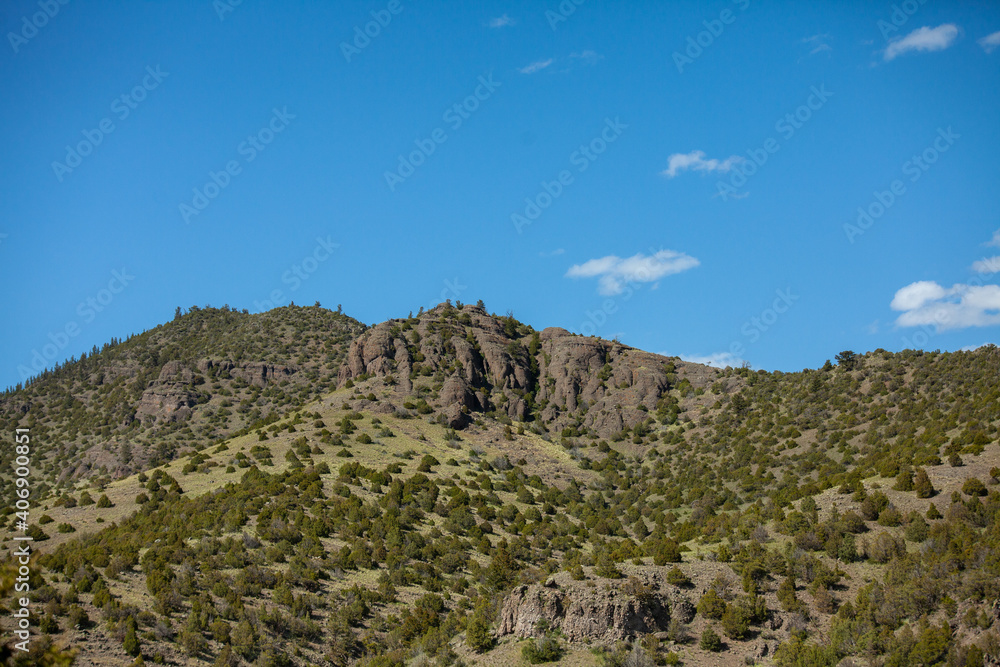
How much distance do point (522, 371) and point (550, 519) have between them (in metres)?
29.6

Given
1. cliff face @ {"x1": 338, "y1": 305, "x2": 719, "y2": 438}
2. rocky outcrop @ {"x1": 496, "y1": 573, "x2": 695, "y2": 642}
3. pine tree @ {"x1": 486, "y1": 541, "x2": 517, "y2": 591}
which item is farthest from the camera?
cliff face @ {"x1": 338, "y1": 305, "x2": 719, "y2": 438}

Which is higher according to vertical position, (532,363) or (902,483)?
(532,363)

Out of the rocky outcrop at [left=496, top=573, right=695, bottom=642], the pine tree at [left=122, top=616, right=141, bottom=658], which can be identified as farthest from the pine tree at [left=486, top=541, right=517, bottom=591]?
the pine tree at [left=122, top=616, right=141, bottom=658]

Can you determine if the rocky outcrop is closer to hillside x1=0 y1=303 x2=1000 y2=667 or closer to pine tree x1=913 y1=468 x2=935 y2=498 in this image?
hillside x1=0 y1=303 x2=1000 y2=667

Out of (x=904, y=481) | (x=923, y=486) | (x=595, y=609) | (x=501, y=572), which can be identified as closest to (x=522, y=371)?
(x=501, y=572)

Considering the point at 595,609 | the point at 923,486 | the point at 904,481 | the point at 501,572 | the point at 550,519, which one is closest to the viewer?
the point at 595,609

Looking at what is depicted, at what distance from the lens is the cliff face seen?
281 feet

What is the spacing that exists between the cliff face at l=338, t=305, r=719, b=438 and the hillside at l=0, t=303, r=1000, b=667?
12.3 inches

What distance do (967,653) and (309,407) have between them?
220 feet

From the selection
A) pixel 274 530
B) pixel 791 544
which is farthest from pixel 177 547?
pixel 791 544

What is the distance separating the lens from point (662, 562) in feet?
138

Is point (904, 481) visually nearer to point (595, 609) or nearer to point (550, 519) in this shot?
point (595, 609)

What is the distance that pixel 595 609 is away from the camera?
119ft

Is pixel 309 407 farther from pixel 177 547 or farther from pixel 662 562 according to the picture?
pixel 662 562
